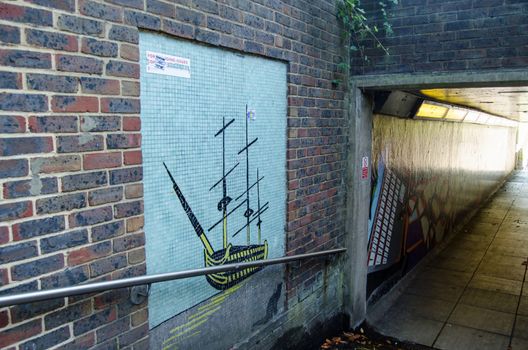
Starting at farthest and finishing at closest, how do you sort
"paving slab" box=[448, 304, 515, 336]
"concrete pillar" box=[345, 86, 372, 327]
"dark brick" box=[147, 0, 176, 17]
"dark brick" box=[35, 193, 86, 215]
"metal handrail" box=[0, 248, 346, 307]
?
"paving slab" box=[448, 304, 515, 336], "concrete pillar" box=[345, 86, 372, 327], "dark brick" box=[147, 0, 176, 17], "dark brick" box=[35, 193, 86, 215], "metal handrail" box=[0, 248, 346, 307]

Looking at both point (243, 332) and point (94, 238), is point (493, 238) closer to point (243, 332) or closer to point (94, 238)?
point (243, 332)

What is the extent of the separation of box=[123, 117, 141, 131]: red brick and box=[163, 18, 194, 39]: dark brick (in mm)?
562

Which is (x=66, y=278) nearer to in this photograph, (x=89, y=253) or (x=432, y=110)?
(x=89, y=253)

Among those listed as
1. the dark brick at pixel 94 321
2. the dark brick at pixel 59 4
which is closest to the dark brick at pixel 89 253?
the dark brick at pixel 94 321

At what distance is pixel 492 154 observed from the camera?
49.1 feet

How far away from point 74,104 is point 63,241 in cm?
65

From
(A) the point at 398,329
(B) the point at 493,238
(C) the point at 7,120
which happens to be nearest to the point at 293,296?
(A) the point at 398,329

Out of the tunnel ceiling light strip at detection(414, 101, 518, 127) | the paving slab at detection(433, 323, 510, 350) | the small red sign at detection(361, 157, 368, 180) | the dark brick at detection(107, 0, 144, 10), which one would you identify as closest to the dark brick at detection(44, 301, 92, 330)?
the dark brick at detection(107, 0, 144, 10)

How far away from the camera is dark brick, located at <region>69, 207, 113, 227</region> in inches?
84.8

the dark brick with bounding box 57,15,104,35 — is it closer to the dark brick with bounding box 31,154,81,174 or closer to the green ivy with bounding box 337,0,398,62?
the dark brick with bounding box 31,154,81,174

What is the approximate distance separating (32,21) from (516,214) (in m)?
13.2

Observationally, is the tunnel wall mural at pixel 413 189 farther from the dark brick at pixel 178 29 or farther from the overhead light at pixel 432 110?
the dark brick at pixel 178 29

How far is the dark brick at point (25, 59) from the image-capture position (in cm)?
182

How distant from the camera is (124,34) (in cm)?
233
